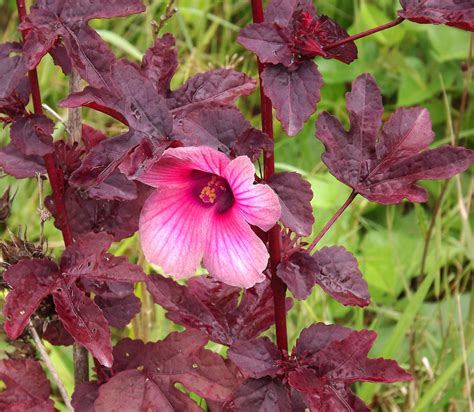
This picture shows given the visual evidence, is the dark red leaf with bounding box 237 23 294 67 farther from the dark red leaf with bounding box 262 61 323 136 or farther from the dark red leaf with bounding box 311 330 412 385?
the dark red leaf with bounding box 311 330 412 385

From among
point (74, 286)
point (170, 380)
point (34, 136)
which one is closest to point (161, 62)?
point (34, 136)

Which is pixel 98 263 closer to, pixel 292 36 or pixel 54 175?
pixel 54 175

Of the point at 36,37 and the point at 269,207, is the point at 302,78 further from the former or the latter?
the point at 36,37

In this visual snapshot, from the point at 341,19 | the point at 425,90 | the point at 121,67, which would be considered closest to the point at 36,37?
the point at 121,67

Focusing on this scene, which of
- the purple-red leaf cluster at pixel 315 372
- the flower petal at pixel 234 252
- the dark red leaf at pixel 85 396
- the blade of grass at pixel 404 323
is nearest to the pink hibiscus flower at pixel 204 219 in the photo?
the flower petal at pixel 234 252

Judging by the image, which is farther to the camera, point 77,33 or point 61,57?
point 61,57

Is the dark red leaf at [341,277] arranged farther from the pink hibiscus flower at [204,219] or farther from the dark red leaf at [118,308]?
the dark red leaf at [118,308]
